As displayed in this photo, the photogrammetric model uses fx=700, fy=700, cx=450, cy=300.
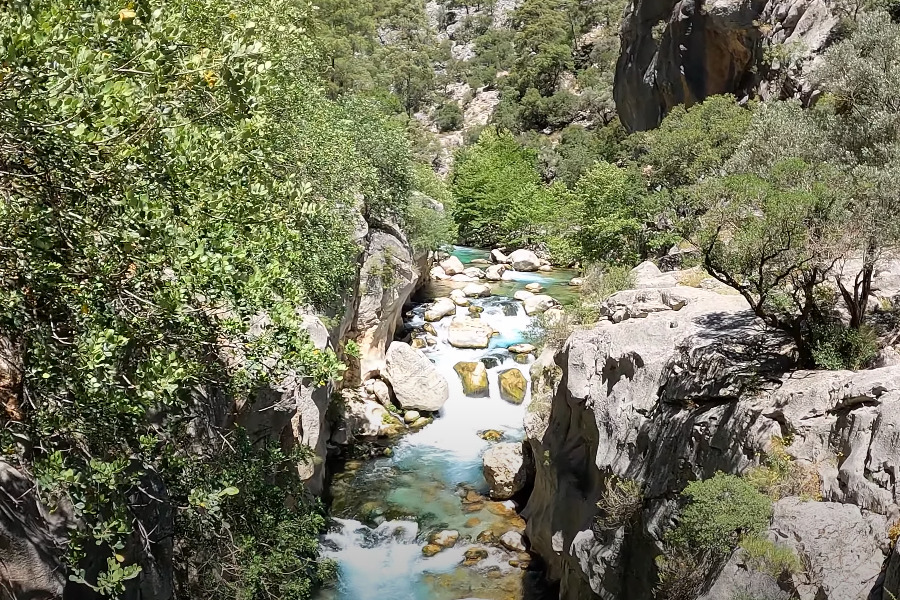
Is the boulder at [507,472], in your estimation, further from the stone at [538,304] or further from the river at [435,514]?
the stone at [538,304]

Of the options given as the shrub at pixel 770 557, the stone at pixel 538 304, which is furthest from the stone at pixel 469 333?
the shrub at pixel 770 557

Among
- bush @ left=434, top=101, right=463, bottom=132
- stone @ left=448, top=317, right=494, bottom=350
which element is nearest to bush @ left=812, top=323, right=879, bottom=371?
stone @ left=448, top=317, right=494, bottom=350

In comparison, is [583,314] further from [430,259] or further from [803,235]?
[430,259]

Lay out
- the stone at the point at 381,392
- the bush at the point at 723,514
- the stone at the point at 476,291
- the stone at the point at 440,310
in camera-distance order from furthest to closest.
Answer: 1. the stone at the point at 476,291
2. the stone at the point at 440,310
3. the stone at the point at 381,392
4. the bush at the point at 723,514

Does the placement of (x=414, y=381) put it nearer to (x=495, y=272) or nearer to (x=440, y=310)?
(x=440, y=310)

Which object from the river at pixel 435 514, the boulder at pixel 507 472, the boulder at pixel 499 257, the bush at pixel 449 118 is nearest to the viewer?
the river at pixel 435 514

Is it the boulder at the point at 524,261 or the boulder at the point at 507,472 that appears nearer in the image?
the boulder at the point at 507,472

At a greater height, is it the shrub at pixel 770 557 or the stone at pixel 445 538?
the shrub at pixel 770 557
